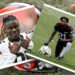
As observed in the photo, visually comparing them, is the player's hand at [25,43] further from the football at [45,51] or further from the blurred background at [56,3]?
the blurred background at [56,3]

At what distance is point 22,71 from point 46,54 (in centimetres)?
23

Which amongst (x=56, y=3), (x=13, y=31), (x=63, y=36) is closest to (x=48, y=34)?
(x=63, y=36)

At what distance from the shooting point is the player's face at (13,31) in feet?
11.5

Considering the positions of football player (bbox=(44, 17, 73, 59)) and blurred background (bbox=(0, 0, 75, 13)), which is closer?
football player (bbox=(44, 17, 73, 59))

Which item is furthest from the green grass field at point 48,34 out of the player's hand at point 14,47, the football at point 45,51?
the player's hand at point 14,47

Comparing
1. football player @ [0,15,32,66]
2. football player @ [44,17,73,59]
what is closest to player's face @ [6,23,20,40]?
football player @ [0,15,32,66]

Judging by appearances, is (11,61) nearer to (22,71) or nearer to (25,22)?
(22,71)

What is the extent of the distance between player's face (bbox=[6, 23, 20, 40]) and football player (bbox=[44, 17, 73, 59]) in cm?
25

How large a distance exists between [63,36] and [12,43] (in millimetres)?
407

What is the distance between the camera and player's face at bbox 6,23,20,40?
11.5ft

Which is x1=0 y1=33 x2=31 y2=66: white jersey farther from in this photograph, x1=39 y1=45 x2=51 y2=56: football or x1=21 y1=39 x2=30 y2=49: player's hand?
x1=39 y1=45 x2=51 y2=56: football

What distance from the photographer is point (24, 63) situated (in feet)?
11.4

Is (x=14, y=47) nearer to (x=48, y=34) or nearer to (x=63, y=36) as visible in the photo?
(x=48, y=34)

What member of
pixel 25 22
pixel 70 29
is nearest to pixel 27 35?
pixel 25 22
